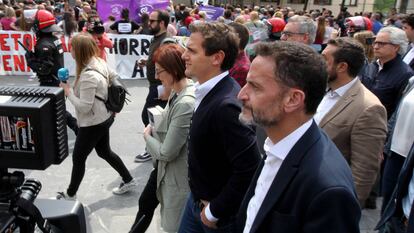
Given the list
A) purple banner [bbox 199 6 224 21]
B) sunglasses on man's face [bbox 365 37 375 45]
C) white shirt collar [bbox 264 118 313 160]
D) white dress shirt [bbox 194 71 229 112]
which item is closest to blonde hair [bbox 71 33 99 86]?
white dress shirt [bbox 194 71 229 112]

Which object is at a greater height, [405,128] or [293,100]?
[293,100]

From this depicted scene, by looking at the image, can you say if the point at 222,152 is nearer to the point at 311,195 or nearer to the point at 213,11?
the point at 311,195

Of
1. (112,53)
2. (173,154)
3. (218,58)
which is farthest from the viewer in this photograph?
(112,53)

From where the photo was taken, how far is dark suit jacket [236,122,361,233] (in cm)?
133

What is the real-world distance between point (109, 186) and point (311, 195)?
343 centimetres

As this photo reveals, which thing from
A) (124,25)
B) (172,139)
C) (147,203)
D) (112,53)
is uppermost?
(172,139)

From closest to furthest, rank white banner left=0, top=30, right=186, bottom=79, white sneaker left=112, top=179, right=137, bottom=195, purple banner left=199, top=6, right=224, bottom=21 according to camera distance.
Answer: white sneaker left=112, top=179, right=137, bottom=195, white banner left=0, top=30, right=186, bottom=79, purple banner left=199, top=6, right=224, bottom=21

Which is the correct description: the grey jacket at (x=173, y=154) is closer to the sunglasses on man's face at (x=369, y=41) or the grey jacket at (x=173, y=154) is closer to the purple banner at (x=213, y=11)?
the sunglasses on man's face at (x=369, y=41)

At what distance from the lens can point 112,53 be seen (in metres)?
9.20

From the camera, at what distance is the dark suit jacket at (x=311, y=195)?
1328mm

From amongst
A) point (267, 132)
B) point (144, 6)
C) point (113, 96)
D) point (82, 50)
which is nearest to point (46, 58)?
point (82, 50)

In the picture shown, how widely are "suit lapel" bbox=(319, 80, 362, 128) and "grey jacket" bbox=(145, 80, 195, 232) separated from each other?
0.84 m

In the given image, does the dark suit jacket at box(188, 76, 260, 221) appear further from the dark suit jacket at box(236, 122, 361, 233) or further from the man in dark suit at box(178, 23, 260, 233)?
the dark suit jacket at box(236, 122, 361, 233)

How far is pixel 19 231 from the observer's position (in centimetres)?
138
